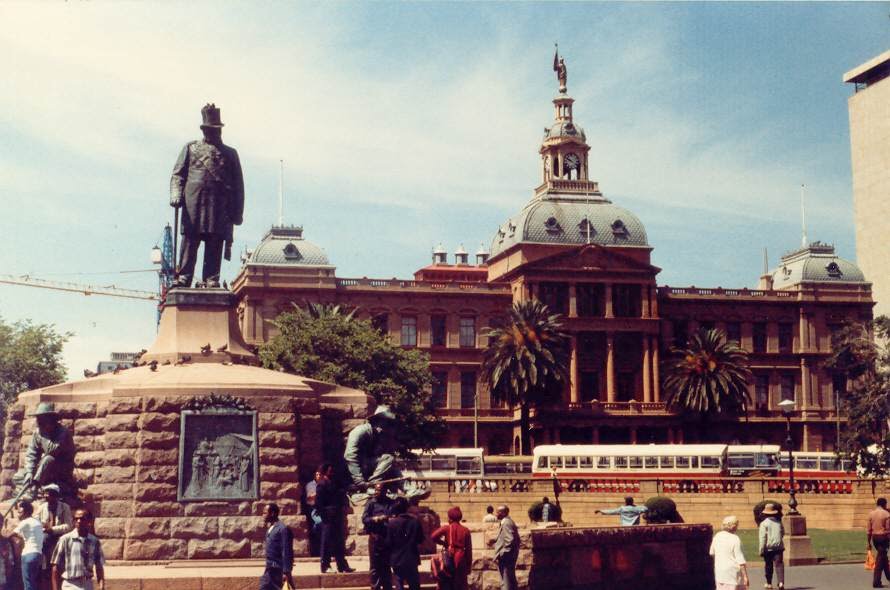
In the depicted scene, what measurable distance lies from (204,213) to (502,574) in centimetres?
847

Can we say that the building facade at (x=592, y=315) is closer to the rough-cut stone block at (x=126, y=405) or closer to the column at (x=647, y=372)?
the column at (x=647, y=372)

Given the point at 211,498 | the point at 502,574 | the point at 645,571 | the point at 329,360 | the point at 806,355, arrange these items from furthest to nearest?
1. the point at 806,355
2. the point at 329,360
3. the point at 645,571
4. the point at 211,498
5. the point at 502,574

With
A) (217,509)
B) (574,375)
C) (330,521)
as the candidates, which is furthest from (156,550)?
→ (574,375)

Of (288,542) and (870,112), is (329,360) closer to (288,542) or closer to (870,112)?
(288,542)

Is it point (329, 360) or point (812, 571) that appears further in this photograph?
point (329, 360)

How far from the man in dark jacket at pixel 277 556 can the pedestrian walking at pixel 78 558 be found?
187cm

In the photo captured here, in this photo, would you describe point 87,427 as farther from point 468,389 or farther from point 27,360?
point 468,389

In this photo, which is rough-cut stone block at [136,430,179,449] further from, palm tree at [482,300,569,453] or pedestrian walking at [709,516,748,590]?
palm tree at [482,300,569,453]

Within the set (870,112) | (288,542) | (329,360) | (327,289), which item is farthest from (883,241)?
(288,542)

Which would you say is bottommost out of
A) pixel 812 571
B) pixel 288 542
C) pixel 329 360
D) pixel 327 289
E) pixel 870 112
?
pixel 812 571

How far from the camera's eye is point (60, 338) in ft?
224

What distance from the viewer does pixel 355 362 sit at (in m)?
59.1

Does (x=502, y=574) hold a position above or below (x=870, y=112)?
below

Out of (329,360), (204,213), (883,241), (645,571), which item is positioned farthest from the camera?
(883,241)
